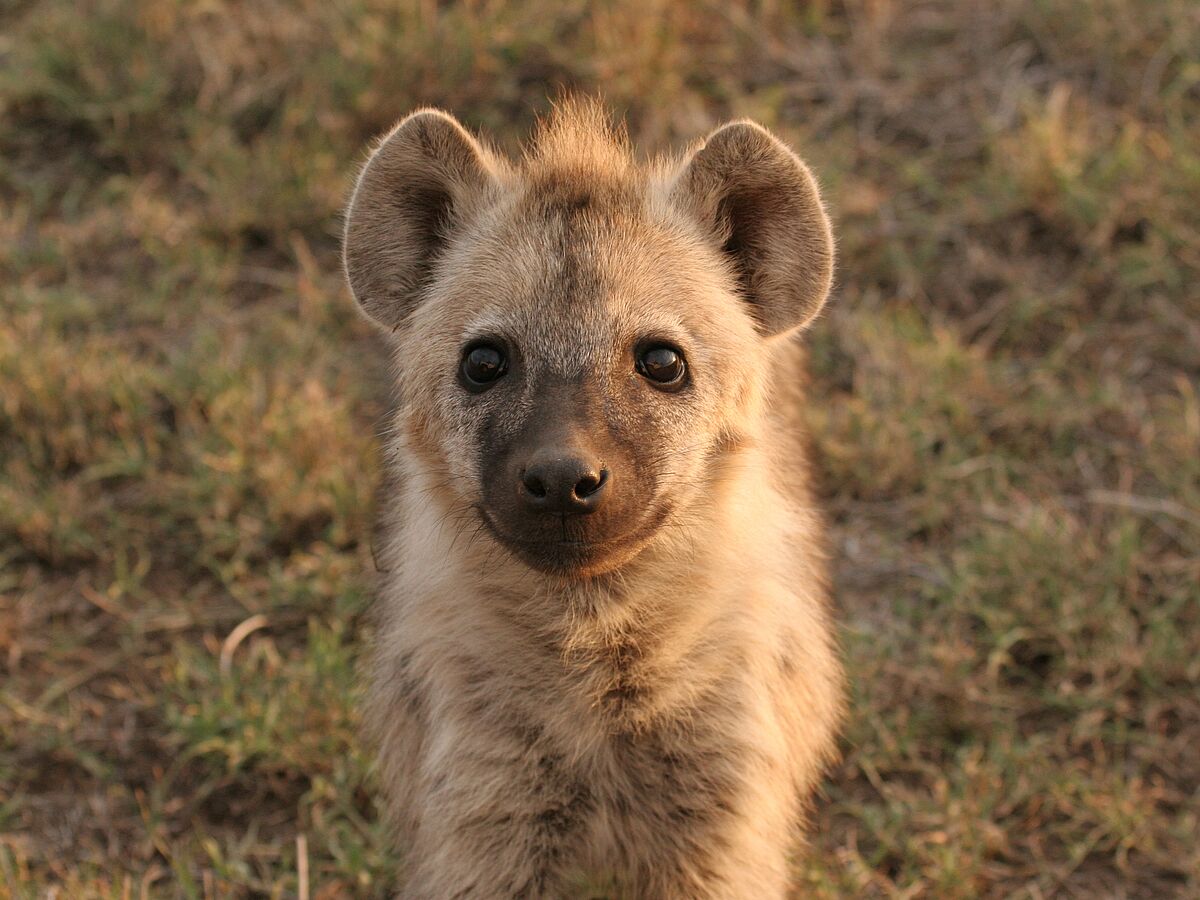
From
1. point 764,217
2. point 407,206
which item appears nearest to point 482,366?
point 407,206

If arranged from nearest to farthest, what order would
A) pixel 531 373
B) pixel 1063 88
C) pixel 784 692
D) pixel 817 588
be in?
pixel 531 373 < pixel 784 692 < pixel 817 588 < pixel 1063 88

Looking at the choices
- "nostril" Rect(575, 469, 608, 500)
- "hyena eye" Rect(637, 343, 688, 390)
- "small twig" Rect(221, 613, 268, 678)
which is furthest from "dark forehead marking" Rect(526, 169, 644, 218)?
"small twig" Rect(221, 613, 268, 678)

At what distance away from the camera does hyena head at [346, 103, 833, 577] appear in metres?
2.41

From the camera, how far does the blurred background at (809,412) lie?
3279 millimetres

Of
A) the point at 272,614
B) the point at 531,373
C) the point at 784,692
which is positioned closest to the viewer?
the point at 531,373

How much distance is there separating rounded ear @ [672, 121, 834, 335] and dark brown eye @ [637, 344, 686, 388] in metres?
0.30

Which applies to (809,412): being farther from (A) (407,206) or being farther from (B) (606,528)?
(B) (606,528)

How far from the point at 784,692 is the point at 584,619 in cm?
44

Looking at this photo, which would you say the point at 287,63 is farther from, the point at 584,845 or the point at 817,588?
the point at 584,845

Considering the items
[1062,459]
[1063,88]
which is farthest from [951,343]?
[1063,88]

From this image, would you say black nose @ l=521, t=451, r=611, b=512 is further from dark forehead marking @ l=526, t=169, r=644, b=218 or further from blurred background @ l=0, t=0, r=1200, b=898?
blurred background @ l=0, t=0, r=1200, b=898

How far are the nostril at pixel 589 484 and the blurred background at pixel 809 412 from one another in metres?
1.20

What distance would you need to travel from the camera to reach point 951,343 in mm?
4254

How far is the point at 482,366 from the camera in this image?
2.56 meters
